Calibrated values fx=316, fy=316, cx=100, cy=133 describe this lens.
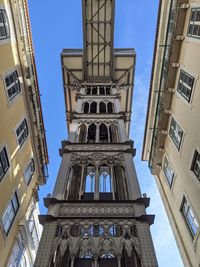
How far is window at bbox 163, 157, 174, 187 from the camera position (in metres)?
19.9

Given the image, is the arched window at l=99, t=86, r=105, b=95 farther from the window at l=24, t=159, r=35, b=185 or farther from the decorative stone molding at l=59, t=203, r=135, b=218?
the decorative stone molding at l=59, t=203, r=135, b=218

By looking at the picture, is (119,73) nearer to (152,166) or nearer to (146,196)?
(152,166)

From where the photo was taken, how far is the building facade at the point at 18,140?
17.2m

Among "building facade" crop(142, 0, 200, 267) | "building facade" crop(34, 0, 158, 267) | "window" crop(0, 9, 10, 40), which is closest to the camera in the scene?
"building facade" crop(34, 0, 158, 267)

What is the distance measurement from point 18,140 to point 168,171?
32.3 feet

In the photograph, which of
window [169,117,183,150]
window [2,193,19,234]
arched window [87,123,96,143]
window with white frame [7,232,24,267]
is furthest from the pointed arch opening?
window with white frame [7,232,24,267]

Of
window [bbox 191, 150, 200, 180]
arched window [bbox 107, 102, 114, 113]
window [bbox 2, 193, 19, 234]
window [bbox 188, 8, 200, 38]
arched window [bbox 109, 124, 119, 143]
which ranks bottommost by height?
window [bbox 2, 193, 19, 234]

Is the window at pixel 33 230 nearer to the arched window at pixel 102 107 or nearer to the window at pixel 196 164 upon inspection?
the window at pixel 196 164

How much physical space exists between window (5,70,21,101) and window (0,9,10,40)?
7.17 feet

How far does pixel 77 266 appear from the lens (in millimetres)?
11305

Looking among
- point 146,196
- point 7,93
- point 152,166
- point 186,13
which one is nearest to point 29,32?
point 7,93

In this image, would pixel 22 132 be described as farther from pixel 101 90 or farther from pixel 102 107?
pixel 101 90

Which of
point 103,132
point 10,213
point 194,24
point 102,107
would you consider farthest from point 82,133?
point 194,24

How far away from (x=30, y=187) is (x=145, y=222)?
12.2 metres
